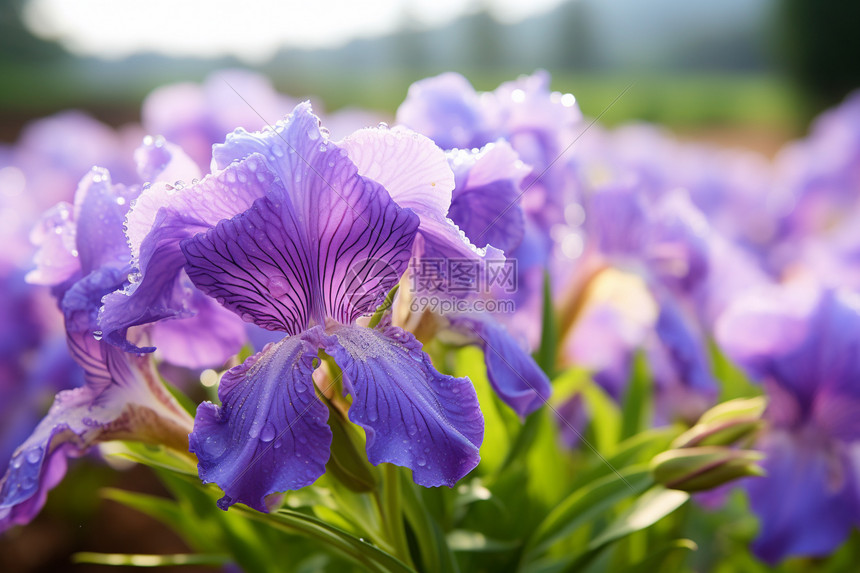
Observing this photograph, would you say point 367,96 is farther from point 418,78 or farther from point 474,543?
point 474,543

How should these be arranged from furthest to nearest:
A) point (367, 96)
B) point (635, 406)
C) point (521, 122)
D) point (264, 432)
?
1. point (367, 96)
2. point (635, 406)
3. point (521, 122)
4. point (264, 432)

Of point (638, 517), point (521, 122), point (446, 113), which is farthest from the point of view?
point (521, 122)

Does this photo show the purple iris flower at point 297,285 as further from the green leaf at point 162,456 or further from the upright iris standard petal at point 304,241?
the green leaf at point 162,456

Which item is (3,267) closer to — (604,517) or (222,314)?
(222,314)

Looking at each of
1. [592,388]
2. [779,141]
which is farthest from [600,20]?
[592,388]

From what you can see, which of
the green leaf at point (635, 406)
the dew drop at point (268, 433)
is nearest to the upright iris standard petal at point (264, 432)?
the dew drop at point (268, 433)

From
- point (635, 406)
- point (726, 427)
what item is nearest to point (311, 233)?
point (726, 427)
